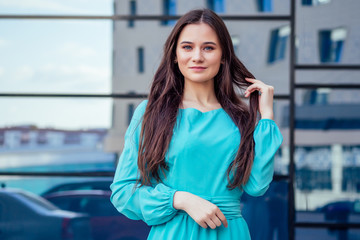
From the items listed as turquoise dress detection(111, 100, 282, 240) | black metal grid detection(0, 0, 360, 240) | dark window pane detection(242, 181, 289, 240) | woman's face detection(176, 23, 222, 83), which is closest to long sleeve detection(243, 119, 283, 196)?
turquoise dress detection(111, 100, 282, 240)

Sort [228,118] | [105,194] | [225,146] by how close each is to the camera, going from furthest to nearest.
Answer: [105,194] → [228,118] → [225,146]

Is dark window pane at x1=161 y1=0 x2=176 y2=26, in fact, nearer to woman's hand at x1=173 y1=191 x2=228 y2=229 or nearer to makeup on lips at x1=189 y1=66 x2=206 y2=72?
makeup on lips at x1=189 y1=66 x2=206 y2=72

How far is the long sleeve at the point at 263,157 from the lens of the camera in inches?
60.1

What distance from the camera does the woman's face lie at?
1570mm

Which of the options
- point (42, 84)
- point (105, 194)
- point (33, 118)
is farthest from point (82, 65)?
point (105, 194)

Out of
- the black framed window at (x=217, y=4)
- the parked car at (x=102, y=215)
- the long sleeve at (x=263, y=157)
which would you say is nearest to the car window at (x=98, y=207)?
the parked car at (x=102, y=215)

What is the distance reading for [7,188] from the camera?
3.55 metres

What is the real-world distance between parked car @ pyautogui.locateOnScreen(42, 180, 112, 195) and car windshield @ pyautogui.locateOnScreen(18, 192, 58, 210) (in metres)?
0.07

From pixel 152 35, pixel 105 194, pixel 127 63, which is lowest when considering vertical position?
pixel 105 194

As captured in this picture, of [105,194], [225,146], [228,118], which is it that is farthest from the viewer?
[105,194]

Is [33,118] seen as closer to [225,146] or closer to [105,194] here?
[105,194]

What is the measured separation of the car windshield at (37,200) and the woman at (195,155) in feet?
6.97

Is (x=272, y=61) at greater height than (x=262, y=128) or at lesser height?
greater

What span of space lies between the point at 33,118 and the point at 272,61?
79.6 inches
